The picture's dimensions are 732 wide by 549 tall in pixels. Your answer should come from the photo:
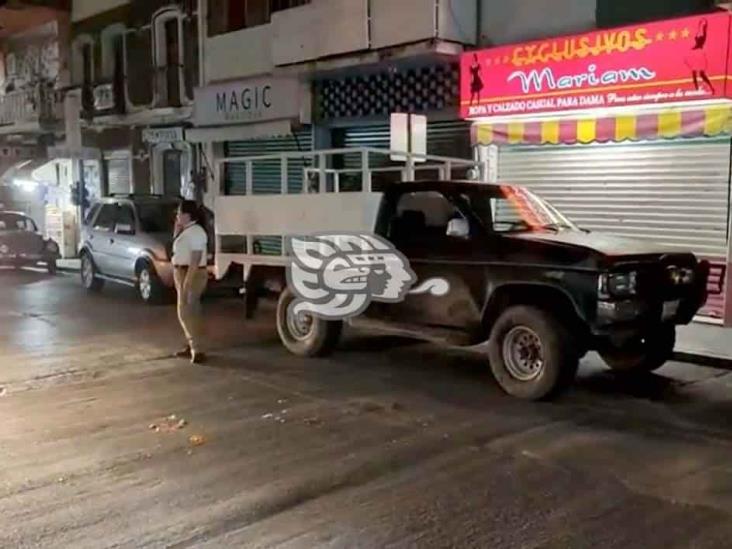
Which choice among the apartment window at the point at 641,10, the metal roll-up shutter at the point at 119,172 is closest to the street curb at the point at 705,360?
the apartment window at the point at 641,10

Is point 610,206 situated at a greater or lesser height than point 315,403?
greater

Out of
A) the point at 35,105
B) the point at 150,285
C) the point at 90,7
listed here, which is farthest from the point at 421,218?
the point at 35,105

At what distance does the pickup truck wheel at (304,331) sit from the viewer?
379 inches

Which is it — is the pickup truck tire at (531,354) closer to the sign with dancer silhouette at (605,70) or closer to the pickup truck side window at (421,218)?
the pickup truck side window at (421,218)

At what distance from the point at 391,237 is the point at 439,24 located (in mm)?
5453

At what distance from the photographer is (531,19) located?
13.0 metres

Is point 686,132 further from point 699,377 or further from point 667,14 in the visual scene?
point 699,377

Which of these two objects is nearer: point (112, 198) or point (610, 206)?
point (610, 206)

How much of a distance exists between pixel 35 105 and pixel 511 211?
1979 cm

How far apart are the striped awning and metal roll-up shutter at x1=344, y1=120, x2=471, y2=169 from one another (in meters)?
0.86

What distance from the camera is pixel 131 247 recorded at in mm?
14852

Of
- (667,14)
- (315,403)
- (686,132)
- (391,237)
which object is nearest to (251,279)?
(391,237)

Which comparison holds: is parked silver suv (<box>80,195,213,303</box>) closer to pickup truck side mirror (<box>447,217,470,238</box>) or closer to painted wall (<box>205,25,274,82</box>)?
painted wall (<box>205,25,274,82</box>)

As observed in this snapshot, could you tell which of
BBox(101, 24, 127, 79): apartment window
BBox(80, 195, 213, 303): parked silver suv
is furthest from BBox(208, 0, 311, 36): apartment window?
BBox(80, 195, 213, 303): parked silver suv
